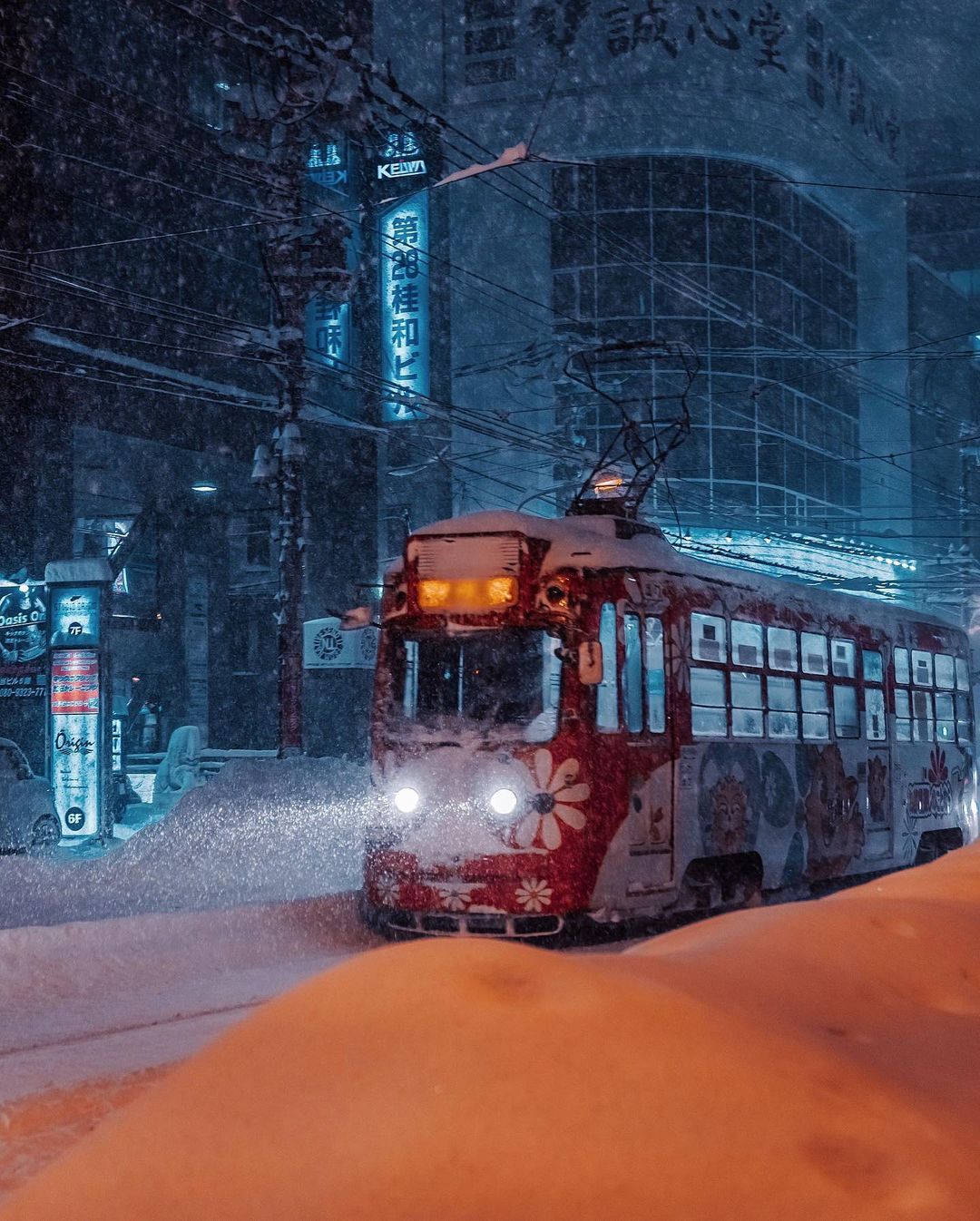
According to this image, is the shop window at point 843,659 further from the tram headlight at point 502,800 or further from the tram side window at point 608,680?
the tram headlight at point 502,800

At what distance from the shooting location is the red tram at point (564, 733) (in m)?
11.3

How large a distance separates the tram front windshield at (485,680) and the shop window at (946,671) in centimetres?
839

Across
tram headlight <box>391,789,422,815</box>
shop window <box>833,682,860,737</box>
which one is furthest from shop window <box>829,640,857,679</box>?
tram headlight <box>391,789,422,815</box>

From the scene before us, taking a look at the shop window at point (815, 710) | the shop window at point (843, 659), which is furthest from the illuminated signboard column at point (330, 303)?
the shop window at point (815, 710)

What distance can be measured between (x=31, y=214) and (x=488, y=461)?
15.6m

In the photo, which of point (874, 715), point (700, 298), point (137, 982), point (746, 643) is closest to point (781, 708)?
point (746, 643)

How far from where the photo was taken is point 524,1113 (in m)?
2.75

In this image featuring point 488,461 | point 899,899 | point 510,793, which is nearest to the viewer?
point 899,899

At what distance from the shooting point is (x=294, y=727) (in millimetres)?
20609

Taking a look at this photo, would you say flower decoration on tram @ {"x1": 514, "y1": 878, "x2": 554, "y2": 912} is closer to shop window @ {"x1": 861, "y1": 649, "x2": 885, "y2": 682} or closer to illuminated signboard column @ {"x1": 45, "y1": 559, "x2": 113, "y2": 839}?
shop window @ {"x1": 861, "y1": 649, "x2": 885, "y2": 682}

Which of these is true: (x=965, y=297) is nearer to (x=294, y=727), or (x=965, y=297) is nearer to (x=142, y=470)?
(x=142, y=470)

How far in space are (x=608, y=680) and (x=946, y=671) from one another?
833 centimetres

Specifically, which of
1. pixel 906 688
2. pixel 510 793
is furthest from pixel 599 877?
pixel 906 688

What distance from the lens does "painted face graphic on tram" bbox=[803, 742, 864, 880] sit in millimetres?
14375
